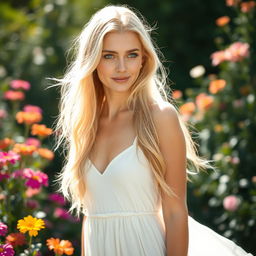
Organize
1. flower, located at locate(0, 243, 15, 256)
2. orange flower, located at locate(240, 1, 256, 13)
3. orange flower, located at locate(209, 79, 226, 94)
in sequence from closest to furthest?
flower, located at locate(0, 243, 15, 256) < orange flower, located at locate(209, 79, 226, 94) < orange flower, located at locate(240, 1, 256, 13)

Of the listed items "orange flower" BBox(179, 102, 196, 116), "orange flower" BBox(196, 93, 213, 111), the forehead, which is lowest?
"orange flower" BBox(179, 102, 196, 116)

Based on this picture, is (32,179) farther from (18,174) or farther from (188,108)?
(188,108)

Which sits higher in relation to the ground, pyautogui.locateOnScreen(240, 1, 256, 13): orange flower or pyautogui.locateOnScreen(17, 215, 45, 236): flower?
pyautogui.locateOnScreen(240, 1, 256, 13): orange flower

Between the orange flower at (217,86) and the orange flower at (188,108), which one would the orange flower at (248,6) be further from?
the orange flower at (188,108)

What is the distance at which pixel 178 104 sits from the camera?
16.4 feet

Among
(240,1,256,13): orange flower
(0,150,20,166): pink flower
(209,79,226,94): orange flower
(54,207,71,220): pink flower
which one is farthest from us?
(240,1,256,13): orange flower

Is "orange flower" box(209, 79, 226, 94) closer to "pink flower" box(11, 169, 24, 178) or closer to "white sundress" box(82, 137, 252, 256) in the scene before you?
"pink flower" box(11, 169, 24, 178)

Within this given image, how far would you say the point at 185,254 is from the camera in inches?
99.7

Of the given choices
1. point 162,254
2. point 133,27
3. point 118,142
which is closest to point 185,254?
point 162,254

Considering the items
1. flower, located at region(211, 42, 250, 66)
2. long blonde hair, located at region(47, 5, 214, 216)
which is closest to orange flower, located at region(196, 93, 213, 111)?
flower, located at region(211, 42, 250, 66)

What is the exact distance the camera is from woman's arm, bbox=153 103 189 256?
2518mm

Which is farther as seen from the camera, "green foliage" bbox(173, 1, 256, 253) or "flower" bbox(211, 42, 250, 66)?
"flower" bbox(211, 42, 250, 66)

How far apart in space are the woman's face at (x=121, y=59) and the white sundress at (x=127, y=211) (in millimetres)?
279

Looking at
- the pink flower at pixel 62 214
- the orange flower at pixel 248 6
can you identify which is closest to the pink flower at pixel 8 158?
the pink flower at pixel 62 214
